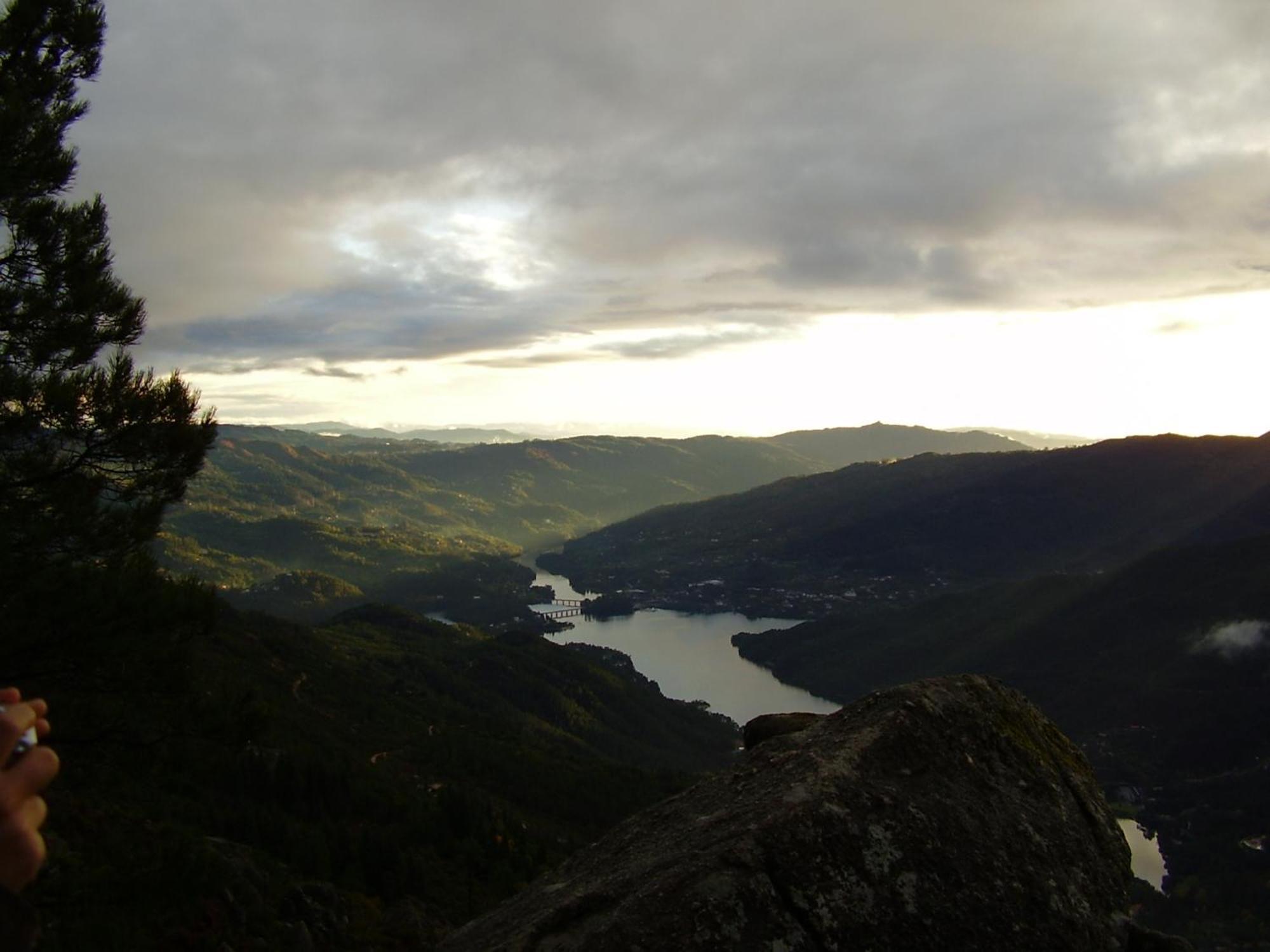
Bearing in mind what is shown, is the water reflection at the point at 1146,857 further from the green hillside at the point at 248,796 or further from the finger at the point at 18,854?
the finger at the point at 18,854

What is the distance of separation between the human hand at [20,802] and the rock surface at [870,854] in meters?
4.72

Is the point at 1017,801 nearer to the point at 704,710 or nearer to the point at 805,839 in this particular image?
the point at 805,839

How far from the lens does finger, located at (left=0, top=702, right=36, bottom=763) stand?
10.3 ft

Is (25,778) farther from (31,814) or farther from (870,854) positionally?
(870,854)

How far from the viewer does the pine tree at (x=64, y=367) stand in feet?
55.7

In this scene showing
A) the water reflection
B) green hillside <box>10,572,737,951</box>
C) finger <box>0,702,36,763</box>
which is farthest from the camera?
the water reflection

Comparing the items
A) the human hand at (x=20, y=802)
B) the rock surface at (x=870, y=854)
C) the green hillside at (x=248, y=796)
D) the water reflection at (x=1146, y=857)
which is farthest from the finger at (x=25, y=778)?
the water reflection at (x=1146, y=857)

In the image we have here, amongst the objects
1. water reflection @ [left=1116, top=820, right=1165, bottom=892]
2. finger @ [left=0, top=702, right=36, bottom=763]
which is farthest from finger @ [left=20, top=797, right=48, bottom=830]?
water reflection @ [left=1116, top=820, right=1165, bottom=892]

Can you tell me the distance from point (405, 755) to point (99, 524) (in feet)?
259

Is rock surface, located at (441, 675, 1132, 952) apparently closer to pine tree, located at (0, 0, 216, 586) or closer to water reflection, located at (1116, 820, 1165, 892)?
pine tree, located at (0, 0, 216, 586)

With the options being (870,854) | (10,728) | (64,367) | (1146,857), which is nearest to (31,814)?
(10,728)

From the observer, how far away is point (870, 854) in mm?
7203

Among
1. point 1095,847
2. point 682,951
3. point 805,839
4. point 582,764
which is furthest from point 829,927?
point 582,764

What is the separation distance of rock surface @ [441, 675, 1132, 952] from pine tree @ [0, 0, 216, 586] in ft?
46.2
